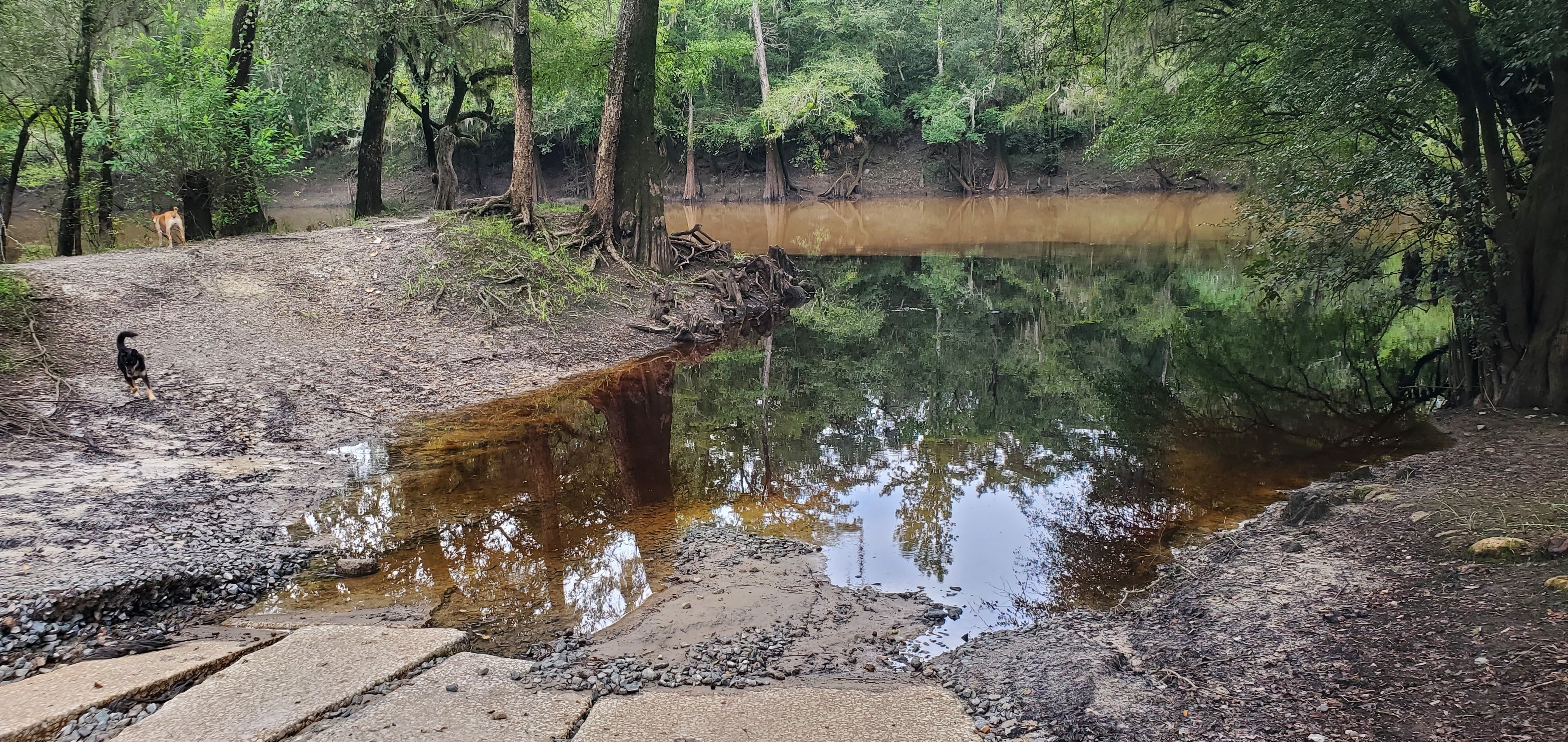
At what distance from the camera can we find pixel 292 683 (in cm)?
414

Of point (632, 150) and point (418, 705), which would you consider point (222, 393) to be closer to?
point (418, 705)

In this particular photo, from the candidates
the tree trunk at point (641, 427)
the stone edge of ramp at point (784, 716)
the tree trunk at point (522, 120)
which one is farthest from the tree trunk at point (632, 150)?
the stone edge of ramp at point (784, 716)

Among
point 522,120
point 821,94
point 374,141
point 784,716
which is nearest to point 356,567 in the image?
point 784,716

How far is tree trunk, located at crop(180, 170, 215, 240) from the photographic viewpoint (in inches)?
572

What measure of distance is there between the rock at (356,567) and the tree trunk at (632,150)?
35.9 feet

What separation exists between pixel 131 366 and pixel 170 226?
6.37 meters

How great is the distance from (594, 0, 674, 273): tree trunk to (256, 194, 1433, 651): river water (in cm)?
342

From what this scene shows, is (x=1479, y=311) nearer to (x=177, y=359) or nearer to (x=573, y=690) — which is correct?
(x=573, y=690)

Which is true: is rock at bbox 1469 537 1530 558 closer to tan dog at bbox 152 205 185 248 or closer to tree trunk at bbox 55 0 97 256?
tan dog at bbox 152 205 185 248

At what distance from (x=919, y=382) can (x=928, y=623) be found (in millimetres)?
7254

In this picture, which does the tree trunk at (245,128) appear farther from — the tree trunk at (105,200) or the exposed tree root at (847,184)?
the exposed tree root at (847,184)

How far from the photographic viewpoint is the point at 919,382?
12.4 metres

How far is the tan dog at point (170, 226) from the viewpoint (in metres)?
13.4

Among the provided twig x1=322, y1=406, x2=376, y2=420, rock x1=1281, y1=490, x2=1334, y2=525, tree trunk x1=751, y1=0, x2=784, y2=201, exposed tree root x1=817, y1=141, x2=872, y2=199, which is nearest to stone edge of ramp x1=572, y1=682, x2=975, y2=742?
rock x1=1281, y1=490, x2=1334, y2=525
